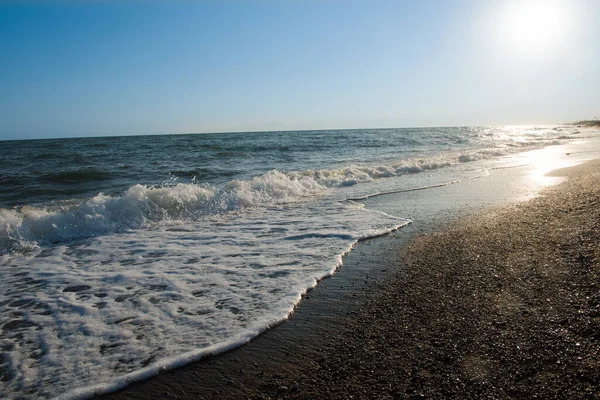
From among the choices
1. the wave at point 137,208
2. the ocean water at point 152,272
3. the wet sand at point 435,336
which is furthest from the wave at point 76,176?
the wet sand at point 435,336

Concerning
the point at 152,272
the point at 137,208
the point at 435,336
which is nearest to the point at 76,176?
the point at 137,208

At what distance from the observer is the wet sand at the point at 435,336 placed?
2354 mm

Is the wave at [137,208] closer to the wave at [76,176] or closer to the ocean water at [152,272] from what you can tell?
the ocean water at [152,272]

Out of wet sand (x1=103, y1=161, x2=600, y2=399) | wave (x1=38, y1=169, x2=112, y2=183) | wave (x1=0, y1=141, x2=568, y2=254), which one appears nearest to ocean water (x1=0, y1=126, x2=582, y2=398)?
wave (x1=0, y1=141, x2=568, y2=254)

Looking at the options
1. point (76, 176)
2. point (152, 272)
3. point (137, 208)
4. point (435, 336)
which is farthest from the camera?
point (76, 176)

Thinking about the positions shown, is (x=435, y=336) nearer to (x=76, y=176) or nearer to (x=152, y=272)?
(x=152, y=272)

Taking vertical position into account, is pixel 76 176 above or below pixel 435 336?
above

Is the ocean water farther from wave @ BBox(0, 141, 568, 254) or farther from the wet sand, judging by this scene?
the wet sand

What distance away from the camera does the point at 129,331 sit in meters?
3.31

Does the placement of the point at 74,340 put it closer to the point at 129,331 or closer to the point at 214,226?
the point at 129,331

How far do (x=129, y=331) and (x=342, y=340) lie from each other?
1846 millimetres

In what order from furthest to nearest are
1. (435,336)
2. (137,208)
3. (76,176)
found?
(76,176)
(137,208)
(435,336)

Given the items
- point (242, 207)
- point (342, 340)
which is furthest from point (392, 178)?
point (342, 340)

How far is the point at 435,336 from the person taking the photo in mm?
2875
